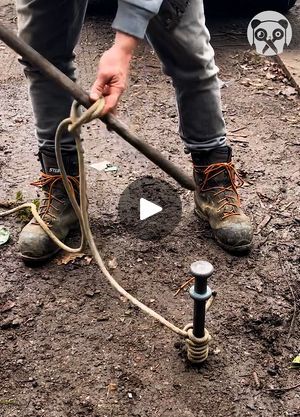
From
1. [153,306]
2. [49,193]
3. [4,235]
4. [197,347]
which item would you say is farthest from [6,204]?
[197,347]

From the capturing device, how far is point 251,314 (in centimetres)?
204

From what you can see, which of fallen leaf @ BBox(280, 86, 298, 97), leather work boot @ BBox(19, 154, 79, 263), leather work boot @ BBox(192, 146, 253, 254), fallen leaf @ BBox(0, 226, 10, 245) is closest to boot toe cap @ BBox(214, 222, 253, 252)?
leather work boot @ BBox(192, 146, 253, 254)

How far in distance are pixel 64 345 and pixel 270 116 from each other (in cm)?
186

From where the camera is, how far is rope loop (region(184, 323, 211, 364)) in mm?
1799

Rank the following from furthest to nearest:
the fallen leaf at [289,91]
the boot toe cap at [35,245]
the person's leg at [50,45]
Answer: the fallen leaf at [289,91], the boot toe cap at [35,245], the person's leg at [50,45]

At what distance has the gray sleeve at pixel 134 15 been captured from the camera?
5.11 feet

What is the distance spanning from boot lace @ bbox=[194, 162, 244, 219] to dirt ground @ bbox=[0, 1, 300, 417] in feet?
0.49

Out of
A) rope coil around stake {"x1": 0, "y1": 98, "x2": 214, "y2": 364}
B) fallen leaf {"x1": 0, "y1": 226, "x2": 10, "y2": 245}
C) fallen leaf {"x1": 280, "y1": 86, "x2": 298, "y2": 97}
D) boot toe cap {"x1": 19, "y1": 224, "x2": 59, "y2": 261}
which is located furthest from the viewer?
fallen leaf {"x1": 280, "y1": 86, "x2": 298, "y2": 97}

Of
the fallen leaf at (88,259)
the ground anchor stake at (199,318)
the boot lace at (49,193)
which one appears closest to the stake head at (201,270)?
the ground anchor stake at (199,318)

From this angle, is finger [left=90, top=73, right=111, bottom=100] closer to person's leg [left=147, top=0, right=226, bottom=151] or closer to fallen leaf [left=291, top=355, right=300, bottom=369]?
person's leg [left=147, top=0, right=226, bottom=151]

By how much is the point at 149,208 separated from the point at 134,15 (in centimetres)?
113

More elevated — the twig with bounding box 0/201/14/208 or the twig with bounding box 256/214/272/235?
the twig with bounding box 0/201/14/208

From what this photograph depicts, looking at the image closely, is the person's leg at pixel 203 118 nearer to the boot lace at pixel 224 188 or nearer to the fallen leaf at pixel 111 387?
the boot lace at pixel 224 188

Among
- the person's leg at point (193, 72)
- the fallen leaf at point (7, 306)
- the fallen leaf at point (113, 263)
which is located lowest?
the fallen leaf at point (113, 263)
